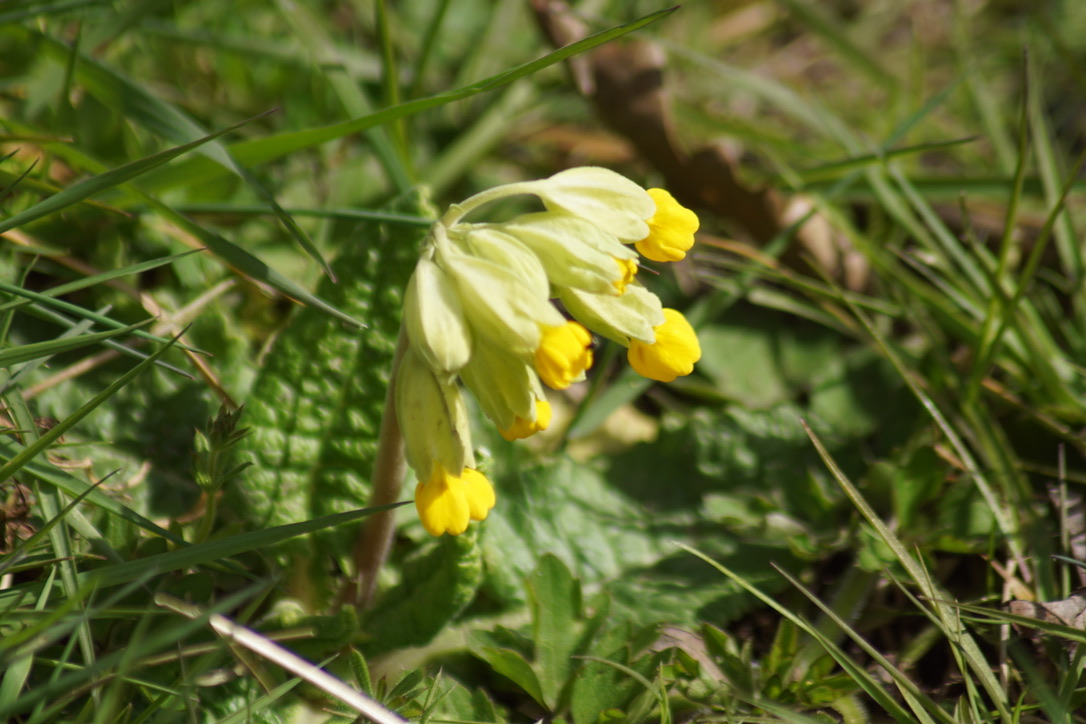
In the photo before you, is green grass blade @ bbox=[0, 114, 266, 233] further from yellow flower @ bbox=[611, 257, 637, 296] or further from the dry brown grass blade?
the dry brown grass blade

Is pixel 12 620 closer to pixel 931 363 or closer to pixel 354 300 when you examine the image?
pixel 354 300

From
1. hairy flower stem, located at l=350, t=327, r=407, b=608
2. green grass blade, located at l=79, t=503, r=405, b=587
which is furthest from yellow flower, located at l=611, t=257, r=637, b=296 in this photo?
green grass blade, located at l=79, t=503, r=405, b=587

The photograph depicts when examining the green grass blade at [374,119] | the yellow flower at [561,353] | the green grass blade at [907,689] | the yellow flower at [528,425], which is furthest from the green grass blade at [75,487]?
the green grass blade at [907,689]

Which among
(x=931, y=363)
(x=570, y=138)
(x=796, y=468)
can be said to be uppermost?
(x=570, y=138)

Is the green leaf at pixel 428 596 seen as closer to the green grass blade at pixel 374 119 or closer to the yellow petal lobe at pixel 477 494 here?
the yellow petal lobe at pixel 477 494

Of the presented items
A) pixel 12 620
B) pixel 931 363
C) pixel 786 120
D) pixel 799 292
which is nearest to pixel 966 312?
pixel 931 363

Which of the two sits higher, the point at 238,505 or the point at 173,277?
the point at 173,277

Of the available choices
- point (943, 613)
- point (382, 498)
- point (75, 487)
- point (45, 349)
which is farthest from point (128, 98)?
point (943, 613)
